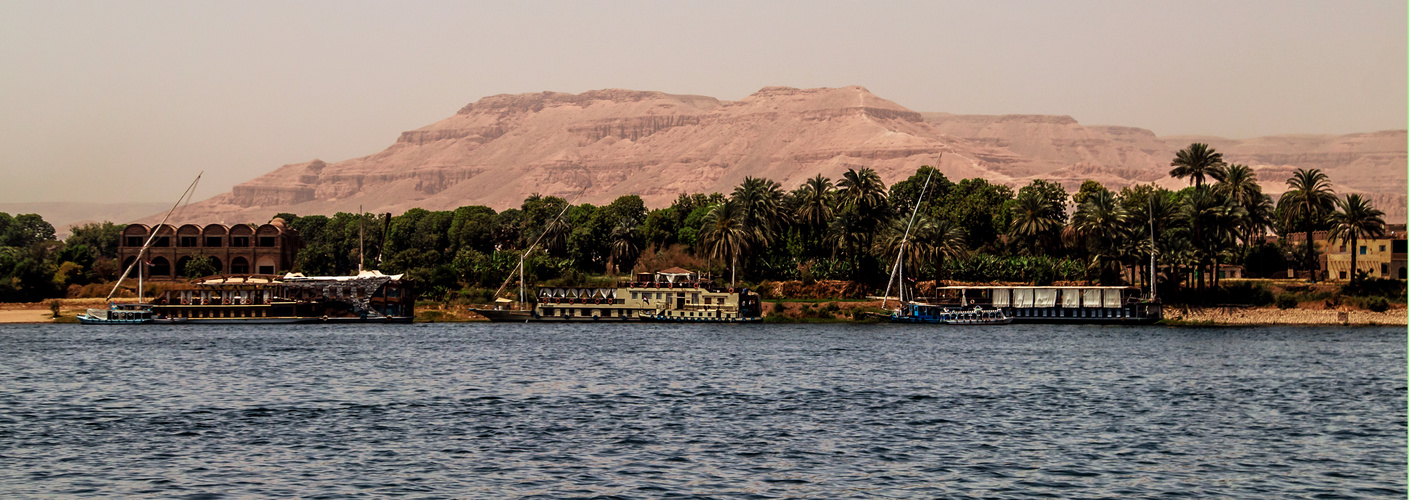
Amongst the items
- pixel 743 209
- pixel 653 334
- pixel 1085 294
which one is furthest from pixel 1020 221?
pixel 653 334

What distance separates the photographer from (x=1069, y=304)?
14850cm

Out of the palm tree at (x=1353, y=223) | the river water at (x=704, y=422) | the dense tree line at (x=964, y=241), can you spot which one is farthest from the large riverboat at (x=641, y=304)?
the palm tree at (x=1353, y=223)

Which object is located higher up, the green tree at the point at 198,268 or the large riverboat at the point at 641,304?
the green tree at the point at 198,268

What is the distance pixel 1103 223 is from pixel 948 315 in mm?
22056

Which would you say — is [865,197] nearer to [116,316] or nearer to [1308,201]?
[1308,201]

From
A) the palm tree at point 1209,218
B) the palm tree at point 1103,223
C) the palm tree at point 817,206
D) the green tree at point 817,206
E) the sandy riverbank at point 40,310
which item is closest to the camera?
the palm tree at point 1209,218

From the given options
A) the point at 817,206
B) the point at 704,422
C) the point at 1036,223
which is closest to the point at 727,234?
the point at 817,206

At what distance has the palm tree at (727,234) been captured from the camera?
159 meters

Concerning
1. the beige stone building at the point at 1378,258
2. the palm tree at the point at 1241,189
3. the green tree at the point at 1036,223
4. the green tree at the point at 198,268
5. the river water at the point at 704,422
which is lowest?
the river water at the point at 704,422

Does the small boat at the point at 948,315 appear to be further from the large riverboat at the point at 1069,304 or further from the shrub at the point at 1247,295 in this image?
the shrub at the point at 1247,295

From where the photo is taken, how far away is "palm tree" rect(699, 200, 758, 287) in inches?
6260

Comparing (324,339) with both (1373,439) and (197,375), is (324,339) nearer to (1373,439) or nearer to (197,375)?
(197,375)

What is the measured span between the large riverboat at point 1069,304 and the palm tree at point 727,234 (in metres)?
24.2

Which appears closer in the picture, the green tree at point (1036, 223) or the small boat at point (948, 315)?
the small boat at point (948, 315)
